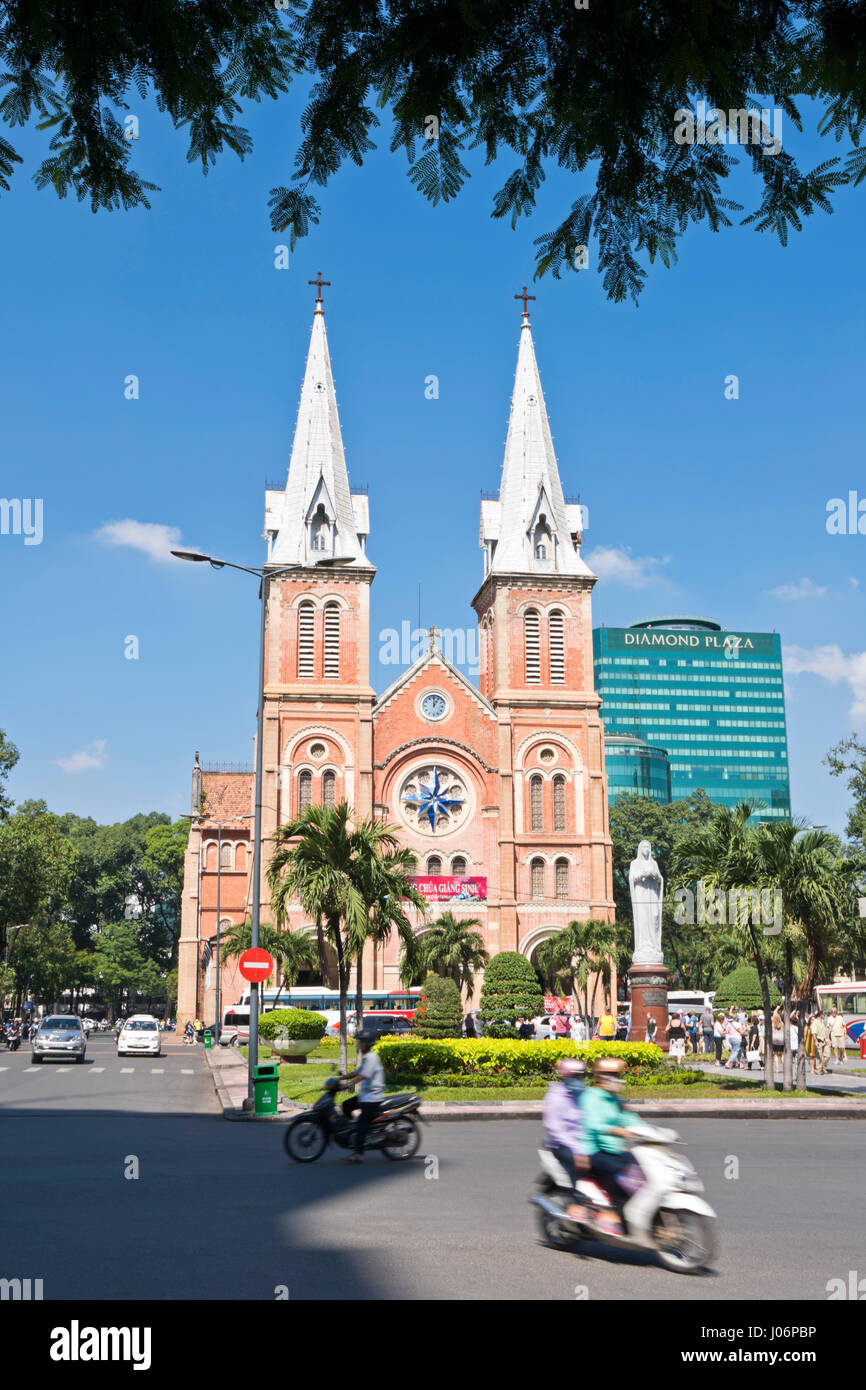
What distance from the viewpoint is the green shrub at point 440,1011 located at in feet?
133

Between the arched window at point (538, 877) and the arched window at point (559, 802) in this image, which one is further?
the arched window at point (559, 802)

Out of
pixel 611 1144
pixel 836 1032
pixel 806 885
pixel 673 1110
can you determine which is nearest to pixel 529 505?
pixel 836 1032

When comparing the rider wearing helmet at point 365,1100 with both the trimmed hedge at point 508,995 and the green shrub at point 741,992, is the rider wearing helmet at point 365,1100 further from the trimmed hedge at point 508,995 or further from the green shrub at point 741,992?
the green shrub at point 741,992

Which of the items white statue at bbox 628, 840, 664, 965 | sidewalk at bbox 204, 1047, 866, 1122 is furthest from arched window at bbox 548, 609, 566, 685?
sidewalk at bbox 204, 1047, 866, 1122

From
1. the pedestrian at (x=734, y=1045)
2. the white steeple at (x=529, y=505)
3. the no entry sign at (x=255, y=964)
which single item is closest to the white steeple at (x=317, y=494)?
the white steeple at (x=529, y=505)

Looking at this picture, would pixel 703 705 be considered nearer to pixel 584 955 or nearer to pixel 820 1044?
pixel 584 955

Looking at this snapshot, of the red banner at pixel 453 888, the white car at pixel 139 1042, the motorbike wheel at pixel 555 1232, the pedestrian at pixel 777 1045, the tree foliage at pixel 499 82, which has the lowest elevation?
the white car at pixel 139 1042

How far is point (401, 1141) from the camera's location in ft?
47.9

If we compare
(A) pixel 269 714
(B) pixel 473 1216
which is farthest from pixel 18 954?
(B) pixel 473 1216

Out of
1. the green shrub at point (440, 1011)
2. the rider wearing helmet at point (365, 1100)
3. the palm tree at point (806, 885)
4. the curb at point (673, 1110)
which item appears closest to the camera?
the rider wearing helmet at point (365, 1100)

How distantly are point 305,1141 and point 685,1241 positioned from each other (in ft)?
24.3

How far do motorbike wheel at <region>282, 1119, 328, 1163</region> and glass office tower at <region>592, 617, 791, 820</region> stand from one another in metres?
131

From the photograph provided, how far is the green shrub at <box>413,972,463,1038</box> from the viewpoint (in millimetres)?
40562

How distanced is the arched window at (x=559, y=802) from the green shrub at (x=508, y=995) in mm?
10590
